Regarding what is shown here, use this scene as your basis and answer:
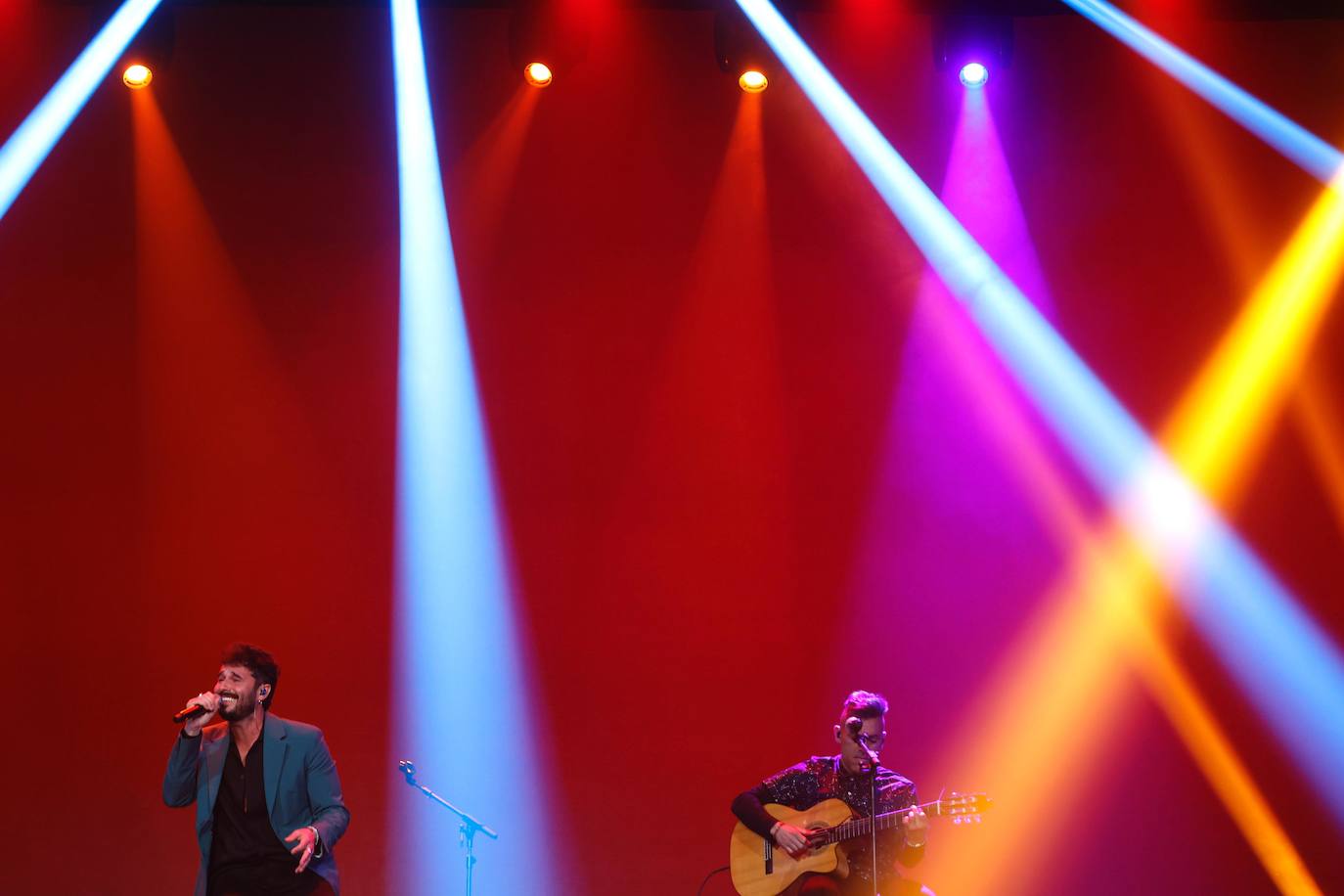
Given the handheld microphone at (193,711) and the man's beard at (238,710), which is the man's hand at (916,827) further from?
the handheld microphone at (193,711)

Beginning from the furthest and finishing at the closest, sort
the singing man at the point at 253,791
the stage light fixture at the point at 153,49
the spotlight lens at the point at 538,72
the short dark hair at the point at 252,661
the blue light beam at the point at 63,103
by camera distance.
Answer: the spotlight lens at the point at 538,72 < the blue light beam at the point at 63,103 < the stage light fixture at the point at 153,49 < the short dark hair at the point at 252,661 < the singing man at the point at 253,791

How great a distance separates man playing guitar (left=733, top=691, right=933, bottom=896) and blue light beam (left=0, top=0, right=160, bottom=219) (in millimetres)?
4281

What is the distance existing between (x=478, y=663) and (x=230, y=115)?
111 inches

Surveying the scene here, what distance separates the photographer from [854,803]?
4805mm

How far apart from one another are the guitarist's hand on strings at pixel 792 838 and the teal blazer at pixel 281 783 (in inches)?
62.3

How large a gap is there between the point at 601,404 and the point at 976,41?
2433 millimetres

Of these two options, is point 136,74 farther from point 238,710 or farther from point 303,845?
point 303,845

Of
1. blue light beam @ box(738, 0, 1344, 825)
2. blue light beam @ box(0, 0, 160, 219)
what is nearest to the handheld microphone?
blue light beam @ box(0, 0, 160, 219)

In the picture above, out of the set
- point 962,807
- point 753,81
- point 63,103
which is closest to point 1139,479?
point 962,807

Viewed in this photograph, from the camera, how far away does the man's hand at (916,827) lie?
4.62 meters

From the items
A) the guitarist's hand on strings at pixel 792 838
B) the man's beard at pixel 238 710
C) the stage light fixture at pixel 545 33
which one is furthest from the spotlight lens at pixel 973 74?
the man's beard at pixel 238 710

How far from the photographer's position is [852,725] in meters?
4.49

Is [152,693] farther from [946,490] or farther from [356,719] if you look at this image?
[946,490]

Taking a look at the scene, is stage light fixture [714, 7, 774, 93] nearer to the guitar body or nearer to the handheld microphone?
the guitar body
